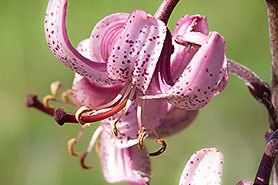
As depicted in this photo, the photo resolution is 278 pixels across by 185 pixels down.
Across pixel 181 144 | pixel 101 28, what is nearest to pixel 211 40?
pixel 101 28

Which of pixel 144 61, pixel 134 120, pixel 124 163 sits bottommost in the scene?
pixel 124 163

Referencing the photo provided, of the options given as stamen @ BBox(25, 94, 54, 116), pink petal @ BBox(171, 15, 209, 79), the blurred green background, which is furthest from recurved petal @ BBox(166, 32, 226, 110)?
the blurred green background

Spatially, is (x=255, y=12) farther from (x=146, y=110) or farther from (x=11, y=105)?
(x=146, y=110)

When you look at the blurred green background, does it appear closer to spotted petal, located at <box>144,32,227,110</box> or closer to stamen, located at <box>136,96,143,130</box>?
stamen, located at <box>136,96,143,130</box>

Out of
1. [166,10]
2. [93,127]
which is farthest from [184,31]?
[93,127]

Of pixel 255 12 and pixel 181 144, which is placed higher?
pixel 255 12

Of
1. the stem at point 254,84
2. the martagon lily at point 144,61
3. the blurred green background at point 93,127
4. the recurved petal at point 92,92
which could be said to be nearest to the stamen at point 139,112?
the martagon lily at point 144,61

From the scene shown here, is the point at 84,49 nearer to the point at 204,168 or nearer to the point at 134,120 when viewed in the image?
the point at 134,120
